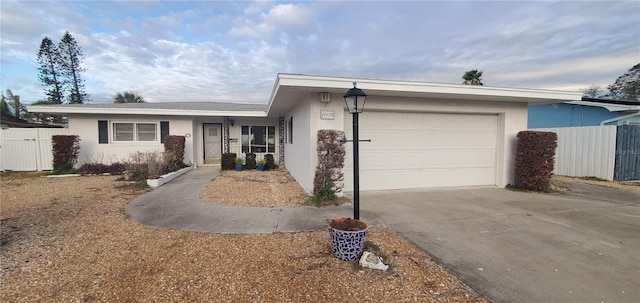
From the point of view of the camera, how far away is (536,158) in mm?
6676

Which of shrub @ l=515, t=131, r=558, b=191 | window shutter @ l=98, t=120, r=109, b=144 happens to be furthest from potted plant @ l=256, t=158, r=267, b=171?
shrub @ l=515, t=131, r=558, b=191

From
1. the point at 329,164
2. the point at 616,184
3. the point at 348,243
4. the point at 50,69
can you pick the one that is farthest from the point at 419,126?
the point at 50,69

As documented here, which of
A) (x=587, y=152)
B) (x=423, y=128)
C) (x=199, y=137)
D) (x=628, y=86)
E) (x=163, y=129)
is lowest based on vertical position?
(x=587, y=152)

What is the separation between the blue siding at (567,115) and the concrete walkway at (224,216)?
15155 millimetres

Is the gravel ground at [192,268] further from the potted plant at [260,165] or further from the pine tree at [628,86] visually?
the pine tree at [628,86]

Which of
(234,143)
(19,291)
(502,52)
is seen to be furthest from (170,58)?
(502,52)

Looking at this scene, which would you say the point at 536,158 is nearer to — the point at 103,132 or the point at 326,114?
the point at 326,114

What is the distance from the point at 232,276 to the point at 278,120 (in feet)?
37.0

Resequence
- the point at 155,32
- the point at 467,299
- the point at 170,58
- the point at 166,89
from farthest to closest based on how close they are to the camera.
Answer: the point at 166,89, the point at 170,58, the point at 155,32, the point at 467,299

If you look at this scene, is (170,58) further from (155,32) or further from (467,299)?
(467,299)

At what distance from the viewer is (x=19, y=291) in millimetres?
2342

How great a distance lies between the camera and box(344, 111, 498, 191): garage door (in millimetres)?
6629

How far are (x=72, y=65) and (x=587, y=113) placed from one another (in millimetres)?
40342

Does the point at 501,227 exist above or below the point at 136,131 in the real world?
below
